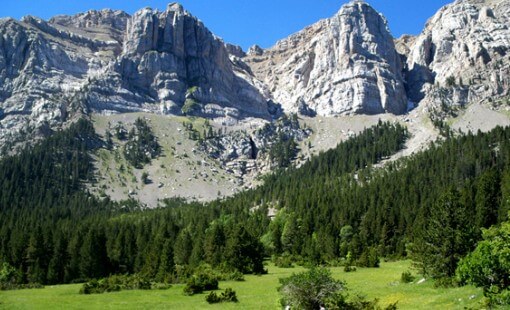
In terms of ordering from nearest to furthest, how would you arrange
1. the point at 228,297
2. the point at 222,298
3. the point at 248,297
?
1. the point at 228,297
2. the point at 222,298
3. the point at 248,297

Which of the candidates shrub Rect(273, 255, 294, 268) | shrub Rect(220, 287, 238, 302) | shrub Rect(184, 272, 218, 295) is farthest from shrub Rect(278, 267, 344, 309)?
shrub Rect(273, 255, 294, 268)

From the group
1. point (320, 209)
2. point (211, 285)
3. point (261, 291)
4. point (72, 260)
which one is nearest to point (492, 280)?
point (261, 291)

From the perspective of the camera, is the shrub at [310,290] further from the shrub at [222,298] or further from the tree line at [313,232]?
the tree line at [313,232]

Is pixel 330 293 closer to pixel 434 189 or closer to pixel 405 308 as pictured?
pixel 405 308

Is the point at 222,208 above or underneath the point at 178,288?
above

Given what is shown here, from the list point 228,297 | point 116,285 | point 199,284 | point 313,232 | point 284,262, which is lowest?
point 228,297

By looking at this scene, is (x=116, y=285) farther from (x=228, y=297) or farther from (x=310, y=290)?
(x=310, y=290)

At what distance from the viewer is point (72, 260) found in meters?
97.1

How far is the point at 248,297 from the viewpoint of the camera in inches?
2126

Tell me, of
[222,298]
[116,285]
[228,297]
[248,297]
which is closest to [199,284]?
[248,297]

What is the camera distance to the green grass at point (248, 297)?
37.5 metres

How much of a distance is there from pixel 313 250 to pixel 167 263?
3393 centimetres

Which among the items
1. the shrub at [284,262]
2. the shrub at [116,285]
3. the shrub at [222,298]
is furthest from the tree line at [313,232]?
the shrub at [222,298]

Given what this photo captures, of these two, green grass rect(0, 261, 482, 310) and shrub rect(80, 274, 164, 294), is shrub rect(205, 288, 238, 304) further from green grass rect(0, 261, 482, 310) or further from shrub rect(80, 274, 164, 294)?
shrub rect(80, 274, 164, 294)
